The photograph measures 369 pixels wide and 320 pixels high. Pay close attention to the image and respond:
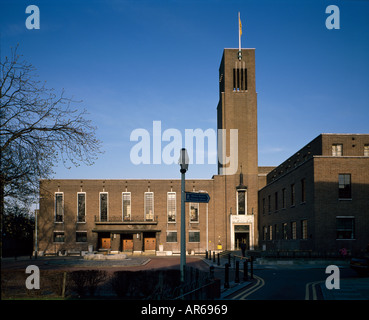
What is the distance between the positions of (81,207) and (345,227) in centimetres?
4210

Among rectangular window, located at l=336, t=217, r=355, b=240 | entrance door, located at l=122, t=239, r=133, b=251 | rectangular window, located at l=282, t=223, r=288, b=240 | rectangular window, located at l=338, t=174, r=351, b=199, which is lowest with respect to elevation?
entrance door, located at l=122, t=239, r=133, b=251

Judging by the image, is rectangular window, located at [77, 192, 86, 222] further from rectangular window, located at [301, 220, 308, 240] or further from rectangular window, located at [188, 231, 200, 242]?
rectangular window, located at [301, 220, 308, 240]

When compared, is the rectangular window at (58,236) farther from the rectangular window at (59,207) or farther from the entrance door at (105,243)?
the entrance door at (105,243)

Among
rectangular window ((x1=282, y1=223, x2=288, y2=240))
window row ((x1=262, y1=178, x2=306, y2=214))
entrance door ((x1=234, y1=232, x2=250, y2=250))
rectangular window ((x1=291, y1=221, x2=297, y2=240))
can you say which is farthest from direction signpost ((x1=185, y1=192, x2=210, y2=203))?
entrance door ((x1=234, y1=232, x2=250, y2=250))

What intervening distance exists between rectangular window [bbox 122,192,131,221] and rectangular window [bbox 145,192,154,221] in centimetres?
267

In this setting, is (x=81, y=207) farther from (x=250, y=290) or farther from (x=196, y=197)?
(x=196, y=197)

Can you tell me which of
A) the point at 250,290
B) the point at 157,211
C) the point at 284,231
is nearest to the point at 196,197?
the point at 250,290

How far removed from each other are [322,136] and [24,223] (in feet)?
133

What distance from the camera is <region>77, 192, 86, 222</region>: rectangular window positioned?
67.3m
